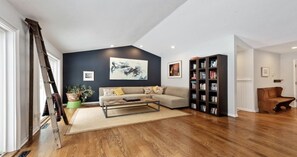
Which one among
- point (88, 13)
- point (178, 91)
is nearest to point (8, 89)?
point (88, 13)

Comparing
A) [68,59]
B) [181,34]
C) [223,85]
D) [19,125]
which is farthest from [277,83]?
[68,59]

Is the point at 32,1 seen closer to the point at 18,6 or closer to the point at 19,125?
the point at 18,6

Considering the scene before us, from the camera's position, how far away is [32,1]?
1.88 meters

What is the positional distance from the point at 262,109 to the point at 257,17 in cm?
312

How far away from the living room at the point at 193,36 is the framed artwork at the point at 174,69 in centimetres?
23

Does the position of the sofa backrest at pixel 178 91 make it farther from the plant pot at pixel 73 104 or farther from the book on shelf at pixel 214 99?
the plant pot at pixel 73 104

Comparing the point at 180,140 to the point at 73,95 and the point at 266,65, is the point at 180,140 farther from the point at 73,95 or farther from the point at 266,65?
the point at 266,65

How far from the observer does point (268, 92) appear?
479 centimetres

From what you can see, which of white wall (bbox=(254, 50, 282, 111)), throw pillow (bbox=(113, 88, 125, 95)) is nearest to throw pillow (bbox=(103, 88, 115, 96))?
throw pillow (bbox=(113, 88, 125, 95))

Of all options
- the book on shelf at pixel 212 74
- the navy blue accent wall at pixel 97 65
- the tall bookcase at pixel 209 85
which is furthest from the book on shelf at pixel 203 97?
the navy blue accent wall at pixel 97 65

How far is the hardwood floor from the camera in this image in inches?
79.1

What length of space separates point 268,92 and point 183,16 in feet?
13.7

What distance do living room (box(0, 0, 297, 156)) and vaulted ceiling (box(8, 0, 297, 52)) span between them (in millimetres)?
10

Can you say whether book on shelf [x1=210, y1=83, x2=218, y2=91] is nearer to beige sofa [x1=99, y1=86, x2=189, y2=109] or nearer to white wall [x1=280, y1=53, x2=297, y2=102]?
beige sofa [x1=99, y1=86, x2=189, y2=109]
